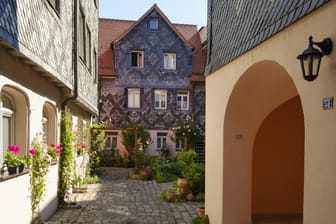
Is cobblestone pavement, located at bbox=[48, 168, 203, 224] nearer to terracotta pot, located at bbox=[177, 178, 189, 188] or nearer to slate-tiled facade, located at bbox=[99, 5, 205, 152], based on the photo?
terracotta pot, located at bbox=[177, 178, 189, 188]

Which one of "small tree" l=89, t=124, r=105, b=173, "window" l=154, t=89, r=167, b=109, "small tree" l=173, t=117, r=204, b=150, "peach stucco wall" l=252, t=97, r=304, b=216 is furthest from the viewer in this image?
"window" l=154, t=89, r=167, b=109

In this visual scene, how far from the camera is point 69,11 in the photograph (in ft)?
28.1

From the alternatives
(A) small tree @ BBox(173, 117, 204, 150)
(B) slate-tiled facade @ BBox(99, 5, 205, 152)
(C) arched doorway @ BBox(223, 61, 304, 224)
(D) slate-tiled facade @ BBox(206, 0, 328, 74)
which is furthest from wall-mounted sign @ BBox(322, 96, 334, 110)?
(B) slate-tiled facade @ BBox(99, 5, 205, 152)

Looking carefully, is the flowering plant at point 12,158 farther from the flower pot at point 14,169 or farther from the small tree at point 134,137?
the small tree at point 134,137

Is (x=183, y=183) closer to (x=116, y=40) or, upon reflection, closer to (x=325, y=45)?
(x=325, y=45)

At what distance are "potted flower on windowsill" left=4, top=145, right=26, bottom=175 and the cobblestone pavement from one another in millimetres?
2744

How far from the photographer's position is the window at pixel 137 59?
21.3m

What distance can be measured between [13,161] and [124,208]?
476 cm

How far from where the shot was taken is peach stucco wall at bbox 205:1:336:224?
2.95 metres

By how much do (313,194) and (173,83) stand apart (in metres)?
18.5

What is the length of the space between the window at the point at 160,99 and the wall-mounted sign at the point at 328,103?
18.5 m

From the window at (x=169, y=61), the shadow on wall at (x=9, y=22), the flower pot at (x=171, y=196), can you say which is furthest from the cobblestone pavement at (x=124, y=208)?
the window at (x=169, y=61)

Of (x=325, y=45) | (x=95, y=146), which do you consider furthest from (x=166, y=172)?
(x=325, y=45)

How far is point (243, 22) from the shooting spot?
5246 mm
